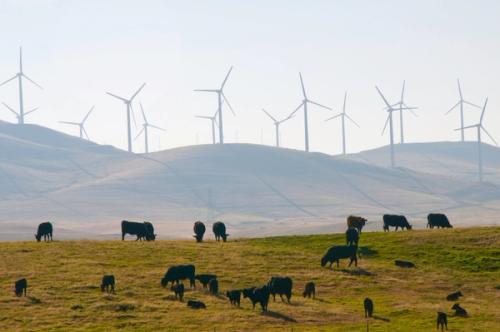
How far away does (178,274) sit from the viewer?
163 ft

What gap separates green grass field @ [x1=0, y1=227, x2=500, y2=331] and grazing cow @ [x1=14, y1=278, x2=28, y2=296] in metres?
0.37

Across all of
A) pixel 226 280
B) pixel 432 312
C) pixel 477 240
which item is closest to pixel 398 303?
pixel 432 312

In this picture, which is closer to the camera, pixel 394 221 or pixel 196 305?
pixel 196 305

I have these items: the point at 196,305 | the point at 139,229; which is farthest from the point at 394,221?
the point at 196,305

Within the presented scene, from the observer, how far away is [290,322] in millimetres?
42469

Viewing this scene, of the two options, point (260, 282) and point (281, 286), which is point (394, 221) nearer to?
point (260, 282)

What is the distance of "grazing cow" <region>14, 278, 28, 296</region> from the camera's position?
4697cm

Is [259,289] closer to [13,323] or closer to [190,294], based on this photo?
[190,294]

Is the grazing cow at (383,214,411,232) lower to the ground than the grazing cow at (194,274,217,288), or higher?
higher

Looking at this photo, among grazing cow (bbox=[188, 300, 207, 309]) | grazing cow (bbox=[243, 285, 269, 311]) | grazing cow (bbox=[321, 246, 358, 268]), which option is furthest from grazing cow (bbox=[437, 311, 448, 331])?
grazing cow (bbox=[321, 246, 358, 268])

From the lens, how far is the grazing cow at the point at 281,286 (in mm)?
47156

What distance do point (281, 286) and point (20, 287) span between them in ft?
41.4

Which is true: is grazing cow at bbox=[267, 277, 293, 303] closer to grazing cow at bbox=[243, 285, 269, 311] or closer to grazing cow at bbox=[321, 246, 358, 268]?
grazing cow at bbox=[243, 285, 269, 311]


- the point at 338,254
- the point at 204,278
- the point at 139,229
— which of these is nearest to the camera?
the point at 204,278
